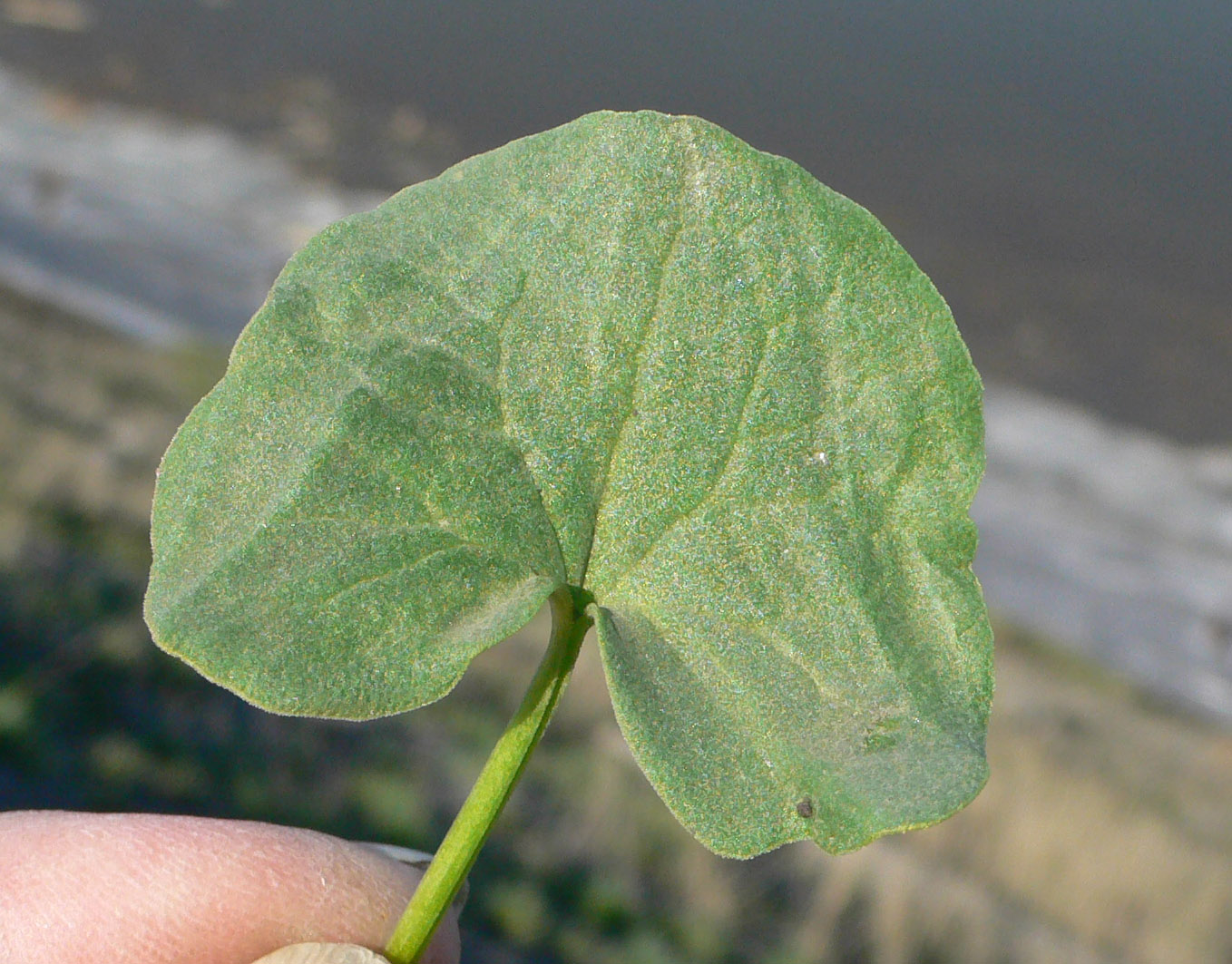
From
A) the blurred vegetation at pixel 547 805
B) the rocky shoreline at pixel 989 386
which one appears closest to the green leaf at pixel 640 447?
the blurred vegetation at pixel 547 805

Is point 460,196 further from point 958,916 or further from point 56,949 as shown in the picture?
point 958,916

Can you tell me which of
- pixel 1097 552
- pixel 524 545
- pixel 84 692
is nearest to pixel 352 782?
pixel 84 692

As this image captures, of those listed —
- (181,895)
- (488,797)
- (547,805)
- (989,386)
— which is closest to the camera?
(488,797)

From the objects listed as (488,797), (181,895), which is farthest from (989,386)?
(488,797)

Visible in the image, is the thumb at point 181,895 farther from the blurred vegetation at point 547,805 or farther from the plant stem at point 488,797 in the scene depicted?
the blurred vegetation at point 547,805

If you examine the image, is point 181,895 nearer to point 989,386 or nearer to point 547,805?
point 547,805
